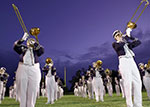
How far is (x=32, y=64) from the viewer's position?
498cm

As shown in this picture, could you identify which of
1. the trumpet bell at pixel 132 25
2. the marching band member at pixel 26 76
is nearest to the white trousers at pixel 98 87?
the trumpet bell at pixel 132 25

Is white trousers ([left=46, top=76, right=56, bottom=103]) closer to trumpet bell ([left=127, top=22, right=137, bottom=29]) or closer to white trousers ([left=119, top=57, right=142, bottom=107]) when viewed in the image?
white trousers ([left=119, top=57, right=142, bottom=107])

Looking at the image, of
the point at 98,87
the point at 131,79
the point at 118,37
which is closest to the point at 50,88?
the point at 98,87

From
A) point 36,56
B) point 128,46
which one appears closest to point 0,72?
point 36,56

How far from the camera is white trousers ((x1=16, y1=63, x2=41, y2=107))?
190 inches

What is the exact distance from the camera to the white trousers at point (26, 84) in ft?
15.8

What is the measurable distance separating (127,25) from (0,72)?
35.2 ft

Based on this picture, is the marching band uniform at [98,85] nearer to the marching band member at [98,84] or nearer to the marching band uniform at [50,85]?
the marching band member at [98,84]

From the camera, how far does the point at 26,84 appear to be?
4863 mm

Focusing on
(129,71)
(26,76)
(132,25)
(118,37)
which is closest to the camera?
(26,76)

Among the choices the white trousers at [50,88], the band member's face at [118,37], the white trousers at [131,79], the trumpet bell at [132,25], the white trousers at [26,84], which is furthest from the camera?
the white trousers at [50,88]

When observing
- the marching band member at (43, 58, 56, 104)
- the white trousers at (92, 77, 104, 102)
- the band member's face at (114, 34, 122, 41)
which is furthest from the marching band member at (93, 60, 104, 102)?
the band member's face at (114, 34, 122, 41)

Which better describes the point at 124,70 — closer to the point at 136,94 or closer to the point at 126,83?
the point at 126,83

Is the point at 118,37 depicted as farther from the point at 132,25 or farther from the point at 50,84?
the point at 50,84
